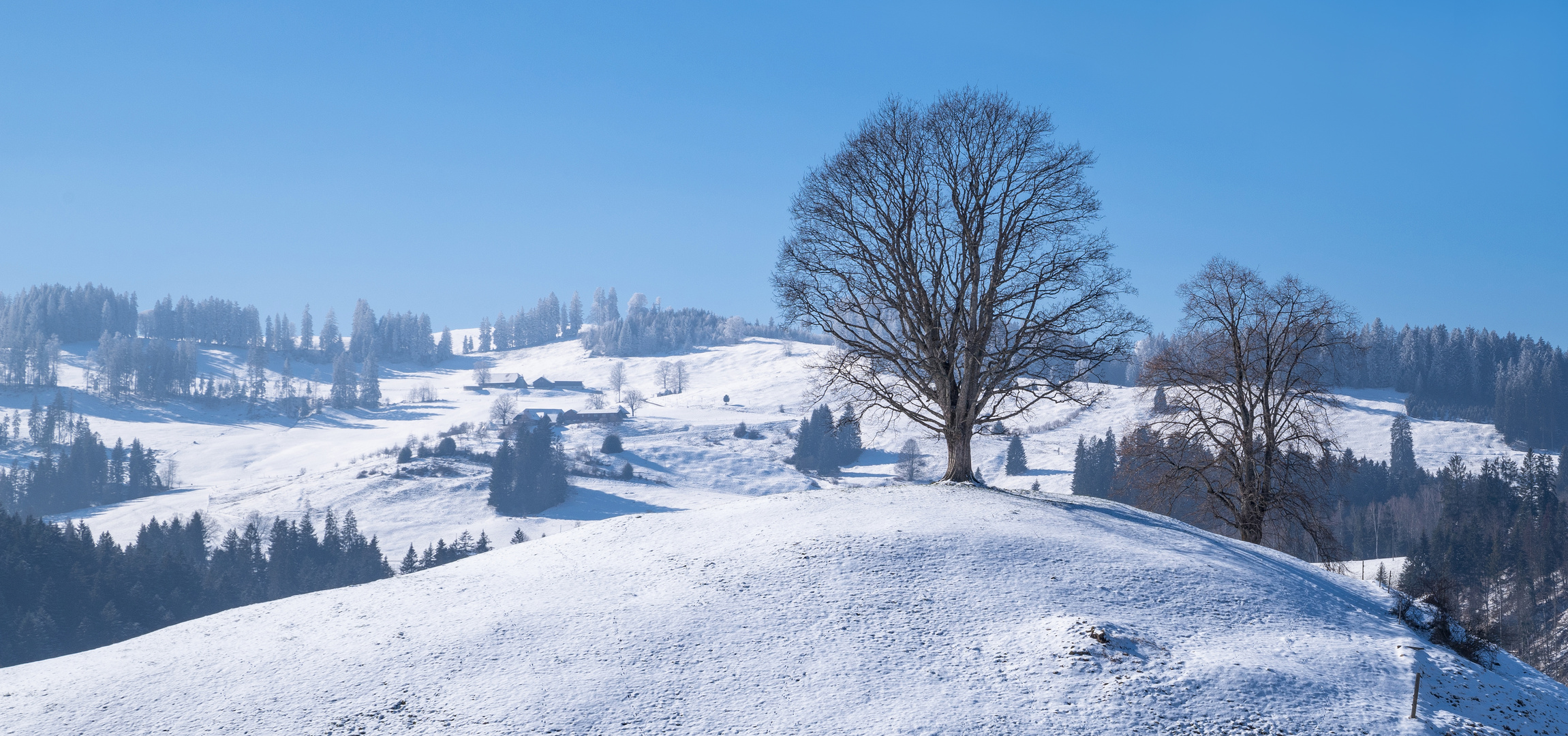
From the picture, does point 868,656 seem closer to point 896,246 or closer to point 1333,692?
point 1333,692

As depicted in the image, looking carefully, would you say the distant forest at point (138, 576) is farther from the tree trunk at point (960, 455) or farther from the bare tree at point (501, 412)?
the bare tree at point (501, 412)

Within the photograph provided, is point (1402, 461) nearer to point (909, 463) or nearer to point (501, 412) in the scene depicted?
point (909, 463)

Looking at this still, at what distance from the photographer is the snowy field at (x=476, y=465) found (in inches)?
4663

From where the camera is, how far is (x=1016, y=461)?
138 m

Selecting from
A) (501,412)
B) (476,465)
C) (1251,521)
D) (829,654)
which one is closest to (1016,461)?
(476,465)

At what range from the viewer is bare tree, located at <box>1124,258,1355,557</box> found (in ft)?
84.9

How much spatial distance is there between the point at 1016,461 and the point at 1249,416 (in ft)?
374

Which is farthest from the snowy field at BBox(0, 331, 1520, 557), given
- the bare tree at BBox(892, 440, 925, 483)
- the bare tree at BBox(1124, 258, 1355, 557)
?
the bare tree at BBox(1124, 258, 1355, 557)

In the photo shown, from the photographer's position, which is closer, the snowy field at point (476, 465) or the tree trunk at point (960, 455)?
the tree trunk at point (960, 455)

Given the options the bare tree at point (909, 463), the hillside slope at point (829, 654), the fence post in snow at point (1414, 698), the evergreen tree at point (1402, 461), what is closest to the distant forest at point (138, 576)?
the hillside slope at point (829, 654)

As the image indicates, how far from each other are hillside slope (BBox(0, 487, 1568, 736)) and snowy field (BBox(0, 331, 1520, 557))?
78345mm

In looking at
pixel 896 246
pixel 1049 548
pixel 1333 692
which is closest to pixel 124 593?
pixel 896 246

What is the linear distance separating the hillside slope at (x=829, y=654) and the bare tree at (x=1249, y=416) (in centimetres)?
995

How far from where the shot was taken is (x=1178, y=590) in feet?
45.9
